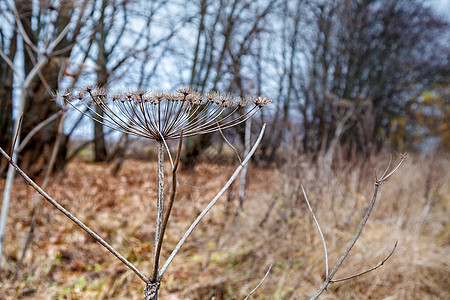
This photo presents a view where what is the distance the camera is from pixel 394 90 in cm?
1436

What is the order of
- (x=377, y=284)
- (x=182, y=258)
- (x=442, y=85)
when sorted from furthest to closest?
(x=442, y=85) → (x=182, y=258) → (x=377, y=284)

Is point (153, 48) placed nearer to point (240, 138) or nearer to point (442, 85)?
point (240, 138)

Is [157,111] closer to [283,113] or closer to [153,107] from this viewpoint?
[153,107]

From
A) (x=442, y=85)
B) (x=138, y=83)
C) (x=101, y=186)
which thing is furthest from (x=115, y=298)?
(x=442, y=85)

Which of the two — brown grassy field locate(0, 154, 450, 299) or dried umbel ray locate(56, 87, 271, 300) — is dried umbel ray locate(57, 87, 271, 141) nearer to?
dried umbel ray locate(56, 87, 271, 300)

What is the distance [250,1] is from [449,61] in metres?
11.0

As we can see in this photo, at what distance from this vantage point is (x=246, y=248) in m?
3.96

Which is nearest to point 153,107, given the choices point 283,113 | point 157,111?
point 157,111

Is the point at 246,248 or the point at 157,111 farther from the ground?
the point at 157,111

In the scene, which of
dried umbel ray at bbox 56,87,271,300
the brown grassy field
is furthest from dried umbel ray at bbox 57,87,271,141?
the brown grassy field

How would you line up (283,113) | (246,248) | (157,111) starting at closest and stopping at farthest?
(157,111), (246,248), (283,113)

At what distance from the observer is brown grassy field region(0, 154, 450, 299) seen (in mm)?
3406

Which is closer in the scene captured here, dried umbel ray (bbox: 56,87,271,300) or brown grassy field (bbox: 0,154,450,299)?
dried umbel ray (bbox: 56,87,271,300)

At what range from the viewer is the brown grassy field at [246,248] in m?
3.41
